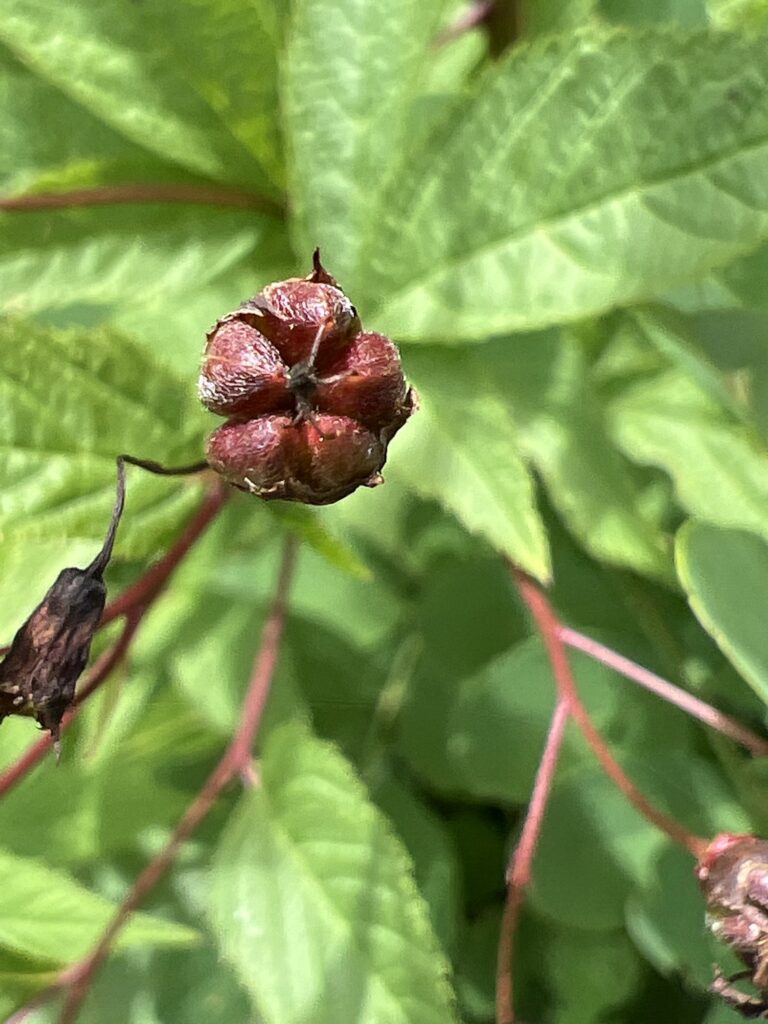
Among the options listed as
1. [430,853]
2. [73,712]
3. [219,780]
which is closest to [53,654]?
[73,712]

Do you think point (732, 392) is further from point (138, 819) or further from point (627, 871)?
point (138, 819)

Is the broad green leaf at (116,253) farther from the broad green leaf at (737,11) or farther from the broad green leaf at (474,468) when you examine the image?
the broad green leaf at (737,11)

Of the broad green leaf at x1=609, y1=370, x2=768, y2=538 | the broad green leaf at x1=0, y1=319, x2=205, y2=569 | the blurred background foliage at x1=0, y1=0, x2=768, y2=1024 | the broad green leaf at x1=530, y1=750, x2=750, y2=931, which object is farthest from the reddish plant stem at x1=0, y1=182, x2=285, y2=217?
the broad green leaf at x1=530, y1=750, x2=750, y2=931

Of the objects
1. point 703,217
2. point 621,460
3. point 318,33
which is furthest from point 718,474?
point 318,33

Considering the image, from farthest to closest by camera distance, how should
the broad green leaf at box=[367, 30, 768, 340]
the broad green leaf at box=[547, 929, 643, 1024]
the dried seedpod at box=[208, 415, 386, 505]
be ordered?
the broad green leaf at box=[547, 929, 643, 1024] → the broad green leaf at box=[367, 30, 768, 340] → the dried seedpod at box=[208, 415, 386, 505]

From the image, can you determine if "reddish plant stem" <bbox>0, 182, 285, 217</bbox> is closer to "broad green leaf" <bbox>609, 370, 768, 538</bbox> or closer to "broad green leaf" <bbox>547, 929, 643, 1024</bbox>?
"broad green leaf" <bbox>609, 370, 768, 538</bbox>
